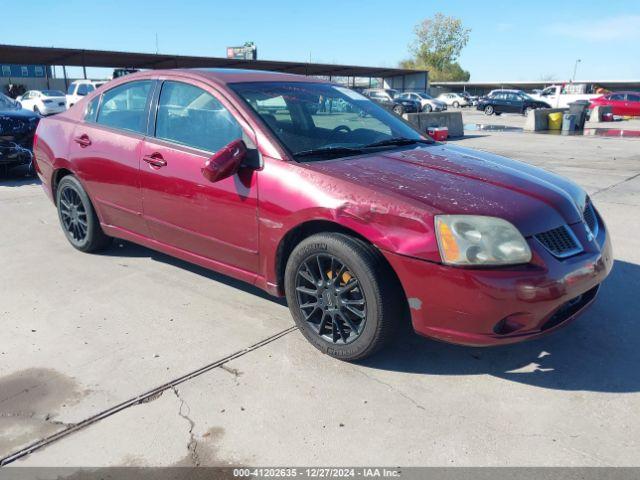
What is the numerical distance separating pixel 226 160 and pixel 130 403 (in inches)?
55.2

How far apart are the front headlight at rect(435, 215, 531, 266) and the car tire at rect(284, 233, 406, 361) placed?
0.36 meters

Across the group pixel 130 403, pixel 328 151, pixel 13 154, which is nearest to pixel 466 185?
pixel 328 151

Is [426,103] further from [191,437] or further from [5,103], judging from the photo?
[191,437]

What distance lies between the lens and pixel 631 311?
3619 mm

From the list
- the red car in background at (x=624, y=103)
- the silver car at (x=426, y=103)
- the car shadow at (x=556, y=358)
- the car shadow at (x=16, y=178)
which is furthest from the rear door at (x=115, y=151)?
the silver car at (x=426, y=103)

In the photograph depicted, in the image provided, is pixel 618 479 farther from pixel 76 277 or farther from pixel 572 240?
pixel 76 277

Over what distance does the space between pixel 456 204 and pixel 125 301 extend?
2478 mm

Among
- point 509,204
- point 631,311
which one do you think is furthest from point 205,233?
point 631,311

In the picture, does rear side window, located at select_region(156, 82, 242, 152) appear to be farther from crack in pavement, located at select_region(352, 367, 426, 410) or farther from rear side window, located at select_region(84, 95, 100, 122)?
crack in pavement, located at select_region(352, 367, 426, 410)

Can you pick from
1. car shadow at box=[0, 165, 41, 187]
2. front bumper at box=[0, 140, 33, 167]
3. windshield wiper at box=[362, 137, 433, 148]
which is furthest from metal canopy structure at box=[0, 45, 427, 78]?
windshield wiper at box=[362, 137, 433, 148]

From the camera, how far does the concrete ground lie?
2.32m

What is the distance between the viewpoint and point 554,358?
9.98 feet

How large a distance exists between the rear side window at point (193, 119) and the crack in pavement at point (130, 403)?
1.28m

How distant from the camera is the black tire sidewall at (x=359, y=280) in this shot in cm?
273
